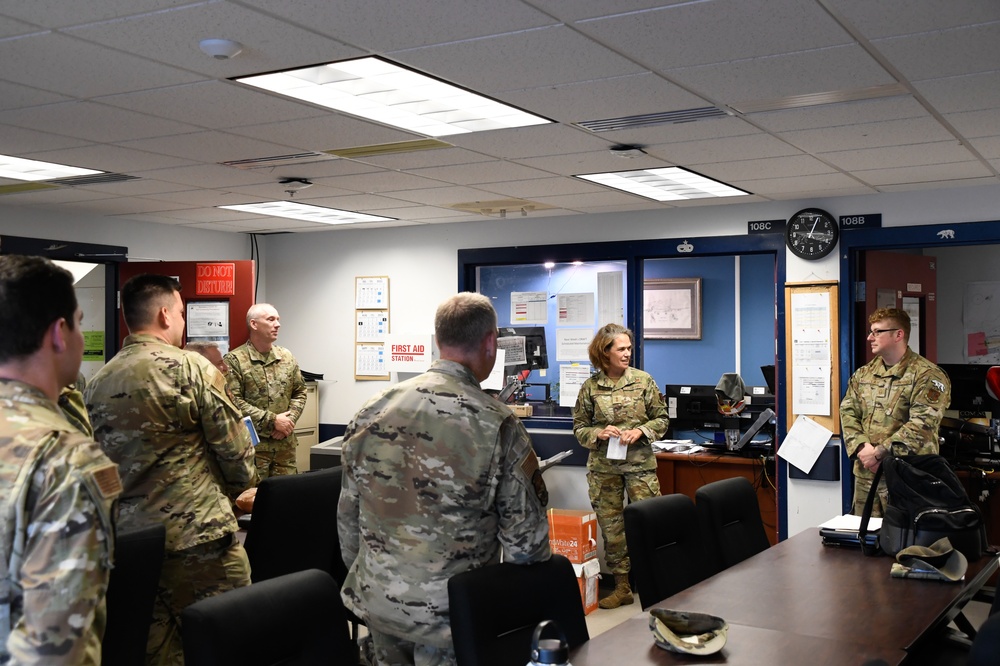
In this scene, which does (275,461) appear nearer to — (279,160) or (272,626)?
(279,160)

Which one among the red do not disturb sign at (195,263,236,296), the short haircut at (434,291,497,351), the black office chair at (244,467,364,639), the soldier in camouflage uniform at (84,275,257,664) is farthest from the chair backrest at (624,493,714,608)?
the red do not disturb sign at (195,263,236,296)

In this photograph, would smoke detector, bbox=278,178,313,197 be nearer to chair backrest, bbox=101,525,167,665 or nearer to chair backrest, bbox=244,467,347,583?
chair backrest, bbox=244,467,347,583

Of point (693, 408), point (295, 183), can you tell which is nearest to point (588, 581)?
point (693, 408)

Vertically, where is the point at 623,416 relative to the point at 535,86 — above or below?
below

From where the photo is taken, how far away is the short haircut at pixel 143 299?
11.2ft

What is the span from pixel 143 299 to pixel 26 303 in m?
1.78

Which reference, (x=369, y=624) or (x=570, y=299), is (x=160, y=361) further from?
(x=570, y=299)

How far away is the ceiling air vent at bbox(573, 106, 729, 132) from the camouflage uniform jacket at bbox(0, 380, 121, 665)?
110 inches

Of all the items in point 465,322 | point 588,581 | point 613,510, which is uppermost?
point 465,322

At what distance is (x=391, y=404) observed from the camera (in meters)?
2.60

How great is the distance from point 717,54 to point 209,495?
7.54 feet

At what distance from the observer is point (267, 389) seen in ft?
19.5

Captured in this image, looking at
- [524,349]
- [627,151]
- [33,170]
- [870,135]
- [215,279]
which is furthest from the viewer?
[524,349]

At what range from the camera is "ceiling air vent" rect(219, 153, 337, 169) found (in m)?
4.70
